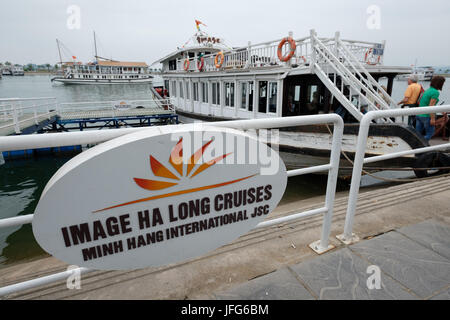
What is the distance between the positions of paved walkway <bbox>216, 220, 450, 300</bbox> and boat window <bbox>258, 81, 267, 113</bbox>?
23.8 feet

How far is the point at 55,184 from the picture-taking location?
114 centimetres

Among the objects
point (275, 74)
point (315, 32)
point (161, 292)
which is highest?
point (315, 32)

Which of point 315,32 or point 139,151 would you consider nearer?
point 139,151

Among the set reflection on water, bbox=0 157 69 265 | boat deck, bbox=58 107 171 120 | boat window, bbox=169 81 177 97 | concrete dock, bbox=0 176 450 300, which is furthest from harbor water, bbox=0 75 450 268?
boat window, bbox=169 81 177 97

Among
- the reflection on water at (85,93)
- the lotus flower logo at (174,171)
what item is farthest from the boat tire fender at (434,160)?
the reflection on water at (85,93)

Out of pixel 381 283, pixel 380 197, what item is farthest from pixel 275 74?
pixel 381 283

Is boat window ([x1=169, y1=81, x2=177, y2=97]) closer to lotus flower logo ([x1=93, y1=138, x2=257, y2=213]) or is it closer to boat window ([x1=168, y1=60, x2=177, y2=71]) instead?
boat window ([x1=168, y1=60, x2=177, y2=71])

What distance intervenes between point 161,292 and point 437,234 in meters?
2.34

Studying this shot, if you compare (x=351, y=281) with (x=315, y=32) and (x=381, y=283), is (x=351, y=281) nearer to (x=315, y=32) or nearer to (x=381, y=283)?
(x=381, y=283)

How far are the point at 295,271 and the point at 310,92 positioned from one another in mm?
8372

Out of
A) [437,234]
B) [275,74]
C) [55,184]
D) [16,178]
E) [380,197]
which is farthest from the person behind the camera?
[16,178]

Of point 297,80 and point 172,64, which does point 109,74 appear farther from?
point 297,80

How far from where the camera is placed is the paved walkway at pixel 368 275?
165 cm

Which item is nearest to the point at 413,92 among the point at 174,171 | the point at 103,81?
the point at 174,171
